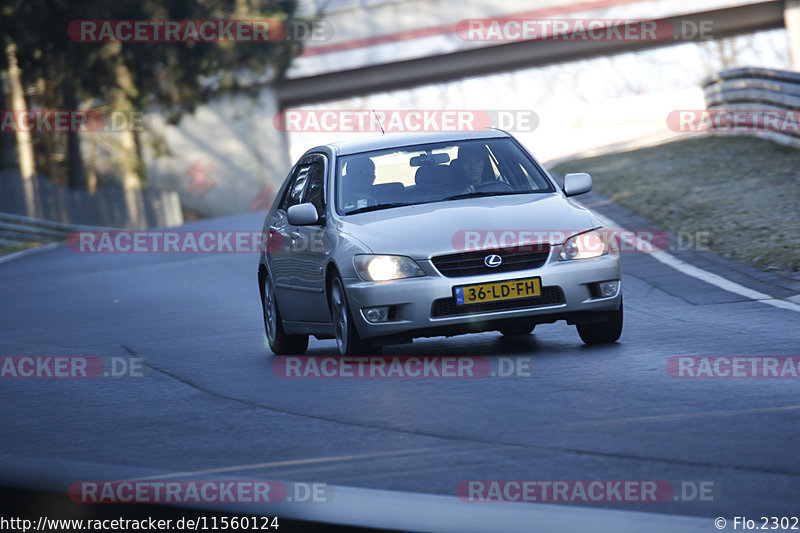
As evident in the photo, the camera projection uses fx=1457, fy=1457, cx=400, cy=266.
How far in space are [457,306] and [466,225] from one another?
21.8 inches

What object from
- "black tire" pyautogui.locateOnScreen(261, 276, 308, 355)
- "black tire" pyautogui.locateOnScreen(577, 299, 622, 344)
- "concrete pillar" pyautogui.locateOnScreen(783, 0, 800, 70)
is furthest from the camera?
"concrete pillar" pyautogui.locateOnScreen(783, 0, 800, 70)

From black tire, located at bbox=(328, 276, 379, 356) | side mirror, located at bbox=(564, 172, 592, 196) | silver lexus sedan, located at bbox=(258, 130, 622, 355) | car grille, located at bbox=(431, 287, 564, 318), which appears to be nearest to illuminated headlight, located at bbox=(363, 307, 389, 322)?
silver lexus sedan, located at bbox=(258, 130, 622, 355)

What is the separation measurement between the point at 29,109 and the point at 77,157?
7.96 ft

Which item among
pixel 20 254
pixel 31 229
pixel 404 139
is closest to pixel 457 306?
pixel 404 139

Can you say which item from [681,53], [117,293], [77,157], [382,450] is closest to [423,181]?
[382,450]

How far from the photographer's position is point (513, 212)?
949cm

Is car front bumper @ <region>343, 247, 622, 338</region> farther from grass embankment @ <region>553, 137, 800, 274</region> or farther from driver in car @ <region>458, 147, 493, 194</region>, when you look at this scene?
grass embankment @ <region>553, 137, 800, 274</region>

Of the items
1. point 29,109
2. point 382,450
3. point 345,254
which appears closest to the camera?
point 382,450

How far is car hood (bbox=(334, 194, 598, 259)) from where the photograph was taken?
9156mm

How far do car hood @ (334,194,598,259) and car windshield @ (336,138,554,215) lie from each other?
9.9 inches

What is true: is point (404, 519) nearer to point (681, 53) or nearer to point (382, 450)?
point (382, 450)

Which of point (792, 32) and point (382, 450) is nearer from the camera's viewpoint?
point (382, 450)

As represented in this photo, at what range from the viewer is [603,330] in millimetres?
9734

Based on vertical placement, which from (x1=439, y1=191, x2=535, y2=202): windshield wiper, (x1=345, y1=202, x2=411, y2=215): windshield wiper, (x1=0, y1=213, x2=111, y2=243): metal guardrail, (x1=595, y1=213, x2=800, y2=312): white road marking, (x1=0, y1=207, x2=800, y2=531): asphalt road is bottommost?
(x1=0, y1=213, x2=111, y2=243): metal guardrail
